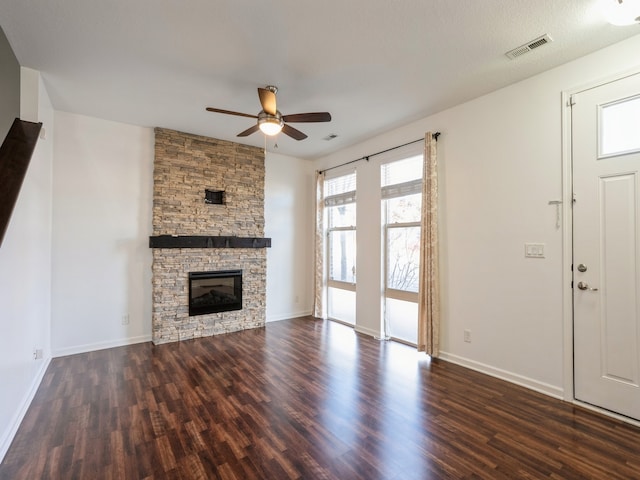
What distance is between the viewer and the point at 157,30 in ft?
7.73

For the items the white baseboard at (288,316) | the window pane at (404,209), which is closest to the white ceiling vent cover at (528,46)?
the window pane at (404,209)

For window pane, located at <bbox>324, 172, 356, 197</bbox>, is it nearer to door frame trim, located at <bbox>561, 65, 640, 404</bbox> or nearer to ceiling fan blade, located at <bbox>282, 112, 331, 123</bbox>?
ceiling fan blade, located at <bbox>282, 112, 331, 123</bbox>

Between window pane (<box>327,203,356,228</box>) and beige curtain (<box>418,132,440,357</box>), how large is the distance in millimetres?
1609

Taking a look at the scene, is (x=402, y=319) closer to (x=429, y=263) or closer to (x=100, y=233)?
(x=429, y=263)

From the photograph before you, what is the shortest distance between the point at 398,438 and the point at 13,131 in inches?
147

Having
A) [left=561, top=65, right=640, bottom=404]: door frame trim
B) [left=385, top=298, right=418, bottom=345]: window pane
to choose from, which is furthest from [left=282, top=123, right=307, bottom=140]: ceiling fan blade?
[left=385, top=298, right=418, bottom=345]: window pane

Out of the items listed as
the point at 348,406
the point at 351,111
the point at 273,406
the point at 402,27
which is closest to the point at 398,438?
the point at 348,406

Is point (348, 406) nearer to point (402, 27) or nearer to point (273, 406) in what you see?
point (273, 406)

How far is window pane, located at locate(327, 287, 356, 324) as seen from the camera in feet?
17.4

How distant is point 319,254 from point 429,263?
7.66 ft

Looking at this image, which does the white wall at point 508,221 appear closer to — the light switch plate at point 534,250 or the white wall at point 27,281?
the light switch plate at point 534,250

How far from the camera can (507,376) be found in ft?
10.2

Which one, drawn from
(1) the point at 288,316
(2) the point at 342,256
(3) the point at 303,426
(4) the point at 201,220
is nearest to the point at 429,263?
(2) the point at 342,256

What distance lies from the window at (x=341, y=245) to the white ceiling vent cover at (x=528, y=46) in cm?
279
